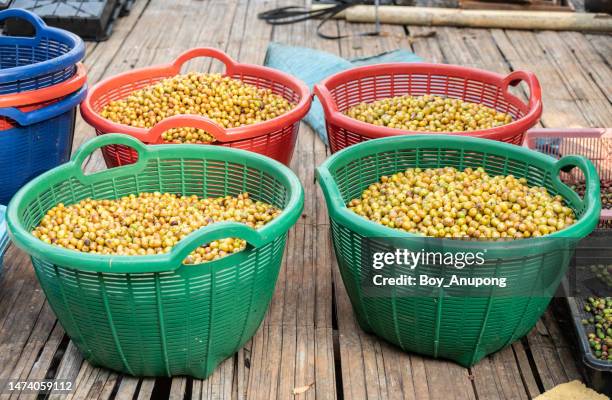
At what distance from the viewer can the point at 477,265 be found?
2.02 meters

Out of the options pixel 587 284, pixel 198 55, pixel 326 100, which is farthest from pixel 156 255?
pixel 198 55

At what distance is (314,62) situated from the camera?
14.0 ft

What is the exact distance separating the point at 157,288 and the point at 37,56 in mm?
1875

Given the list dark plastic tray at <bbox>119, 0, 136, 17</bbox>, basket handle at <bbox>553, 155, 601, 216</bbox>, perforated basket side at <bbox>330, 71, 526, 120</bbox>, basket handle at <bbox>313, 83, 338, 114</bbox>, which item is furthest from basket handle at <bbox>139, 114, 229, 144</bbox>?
dark plastic tray at <bbox>119, 0, 136, 17</bbox>

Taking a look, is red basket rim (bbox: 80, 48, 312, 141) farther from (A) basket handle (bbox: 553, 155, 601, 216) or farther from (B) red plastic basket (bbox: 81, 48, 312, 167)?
(A) basket handle (bbox: 553, 155, 601, 216)

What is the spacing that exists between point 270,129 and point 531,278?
1.07 meters

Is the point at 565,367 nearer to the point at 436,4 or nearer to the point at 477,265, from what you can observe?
the point at 477,265

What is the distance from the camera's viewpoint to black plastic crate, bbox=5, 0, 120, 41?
502cm

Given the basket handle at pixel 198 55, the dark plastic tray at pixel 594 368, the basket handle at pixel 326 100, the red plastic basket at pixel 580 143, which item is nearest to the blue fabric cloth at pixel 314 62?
the basket handle at pixel 198 55

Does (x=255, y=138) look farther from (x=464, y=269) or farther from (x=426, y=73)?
(x=464, y=269)

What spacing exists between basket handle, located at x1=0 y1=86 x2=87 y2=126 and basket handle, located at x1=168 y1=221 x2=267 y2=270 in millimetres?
1187

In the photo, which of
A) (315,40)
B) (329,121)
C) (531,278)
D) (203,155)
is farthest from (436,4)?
(531,278)

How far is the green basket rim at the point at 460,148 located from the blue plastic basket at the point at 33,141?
1140 millimetres

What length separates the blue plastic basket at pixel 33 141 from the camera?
2.84m
